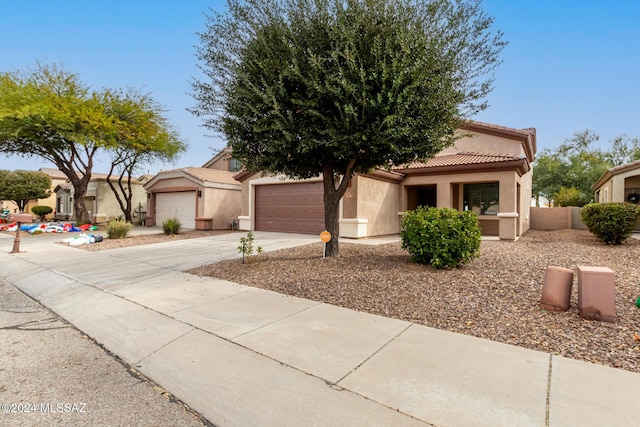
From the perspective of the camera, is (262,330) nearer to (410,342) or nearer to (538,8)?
(410,342)

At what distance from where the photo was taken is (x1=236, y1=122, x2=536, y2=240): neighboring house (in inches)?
496

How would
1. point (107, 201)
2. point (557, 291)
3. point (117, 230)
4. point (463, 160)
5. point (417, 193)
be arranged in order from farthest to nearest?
point (107, 201) < point (417, 193) < point (463, 160) < point (117, 230) < point (557, 291)

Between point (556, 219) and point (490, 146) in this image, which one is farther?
point (556, 219)

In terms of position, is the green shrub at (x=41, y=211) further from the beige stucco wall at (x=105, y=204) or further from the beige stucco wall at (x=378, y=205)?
the beige stucco wall at (x=378, y=205)

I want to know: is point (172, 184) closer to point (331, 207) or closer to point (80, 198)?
point (80, 198)

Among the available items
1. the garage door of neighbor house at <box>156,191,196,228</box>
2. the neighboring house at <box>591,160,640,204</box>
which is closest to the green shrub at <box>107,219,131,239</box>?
the garage door of neighbor house at <box>156,191,196,228</box>

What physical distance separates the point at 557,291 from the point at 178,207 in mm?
19227

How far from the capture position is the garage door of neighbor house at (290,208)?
14.0m

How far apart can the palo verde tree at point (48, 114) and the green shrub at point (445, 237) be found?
19339 mm

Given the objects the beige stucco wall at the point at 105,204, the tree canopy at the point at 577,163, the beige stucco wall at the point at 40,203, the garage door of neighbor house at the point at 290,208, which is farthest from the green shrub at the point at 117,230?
the tree canopy at the point at 577,163

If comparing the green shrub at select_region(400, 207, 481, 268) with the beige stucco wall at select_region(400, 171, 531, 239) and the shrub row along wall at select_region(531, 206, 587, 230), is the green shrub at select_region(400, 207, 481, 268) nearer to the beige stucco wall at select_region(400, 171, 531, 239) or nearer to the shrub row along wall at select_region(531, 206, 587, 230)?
the beige stucco wall at select_region(400, 171, 531, 239)

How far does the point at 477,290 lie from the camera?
5188 mm

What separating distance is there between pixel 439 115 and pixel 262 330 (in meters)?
5.44

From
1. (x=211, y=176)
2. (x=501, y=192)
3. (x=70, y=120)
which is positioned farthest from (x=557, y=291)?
(x=70, y=120)
